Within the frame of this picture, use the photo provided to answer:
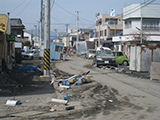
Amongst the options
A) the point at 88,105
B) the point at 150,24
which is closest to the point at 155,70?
the point at 88,105

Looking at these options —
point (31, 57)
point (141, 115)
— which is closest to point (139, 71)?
point (141, 115)

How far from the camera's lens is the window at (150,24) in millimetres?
33844

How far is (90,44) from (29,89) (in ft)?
151

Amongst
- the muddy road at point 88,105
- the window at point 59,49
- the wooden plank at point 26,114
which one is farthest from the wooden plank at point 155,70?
the window at point 59,49

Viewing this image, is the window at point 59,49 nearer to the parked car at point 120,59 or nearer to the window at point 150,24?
the parked car at point 120,59

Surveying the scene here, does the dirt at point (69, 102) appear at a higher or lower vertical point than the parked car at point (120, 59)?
lower

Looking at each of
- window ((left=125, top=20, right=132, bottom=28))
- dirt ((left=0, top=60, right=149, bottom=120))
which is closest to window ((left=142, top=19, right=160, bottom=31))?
window ((left=125, top=20, right=132, bottom=28))

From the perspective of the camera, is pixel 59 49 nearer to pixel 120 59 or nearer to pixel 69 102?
pixel 120 59

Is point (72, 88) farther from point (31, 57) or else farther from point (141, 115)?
point (31, 57)

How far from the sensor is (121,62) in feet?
78.9

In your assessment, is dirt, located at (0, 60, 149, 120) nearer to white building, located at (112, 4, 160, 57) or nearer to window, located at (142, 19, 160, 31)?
white building, located at (112, 4, 160, 57)

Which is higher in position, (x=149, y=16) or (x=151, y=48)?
(x=149, y=16)

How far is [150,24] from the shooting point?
34156 mm

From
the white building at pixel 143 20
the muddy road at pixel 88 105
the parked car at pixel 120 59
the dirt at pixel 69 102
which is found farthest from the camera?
the white building at pixel 143 20
